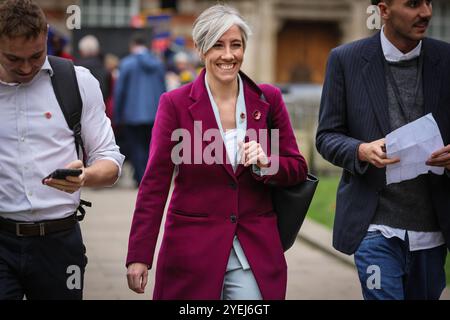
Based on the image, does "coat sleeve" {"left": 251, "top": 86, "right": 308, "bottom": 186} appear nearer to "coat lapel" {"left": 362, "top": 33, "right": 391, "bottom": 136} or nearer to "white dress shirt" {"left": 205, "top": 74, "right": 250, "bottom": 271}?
"white dress shirt" {"left": 205, "top": 74, "right": 250, "bottom": 271}

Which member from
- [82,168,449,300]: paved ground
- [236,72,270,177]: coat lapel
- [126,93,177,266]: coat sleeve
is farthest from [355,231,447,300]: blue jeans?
[82,168,449,300]: paved ground

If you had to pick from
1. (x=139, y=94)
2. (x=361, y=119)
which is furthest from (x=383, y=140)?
(x=139, y=94)

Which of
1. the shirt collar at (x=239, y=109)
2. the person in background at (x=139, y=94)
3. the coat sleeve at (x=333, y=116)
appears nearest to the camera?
the shirt collar at (x=239, y=109)

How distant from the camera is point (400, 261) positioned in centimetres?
474

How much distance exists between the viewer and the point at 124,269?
8.90m

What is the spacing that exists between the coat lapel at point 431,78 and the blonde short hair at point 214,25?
2.87 feet

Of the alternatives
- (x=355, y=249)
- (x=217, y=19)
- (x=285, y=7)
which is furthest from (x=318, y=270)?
(x=285, y=7)

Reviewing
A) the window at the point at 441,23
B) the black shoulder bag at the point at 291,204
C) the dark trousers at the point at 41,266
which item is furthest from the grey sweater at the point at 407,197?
the window at the point at 441,23

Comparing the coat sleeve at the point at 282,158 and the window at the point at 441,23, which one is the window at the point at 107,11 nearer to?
the window at the point at 441,23

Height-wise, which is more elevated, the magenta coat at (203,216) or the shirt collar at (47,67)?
the shirt collar at (47,67)

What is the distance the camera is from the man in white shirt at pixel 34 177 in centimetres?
429

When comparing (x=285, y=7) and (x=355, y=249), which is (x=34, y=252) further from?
(x=285, y=7)

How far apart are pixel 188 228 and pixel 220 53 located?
78 centimetres

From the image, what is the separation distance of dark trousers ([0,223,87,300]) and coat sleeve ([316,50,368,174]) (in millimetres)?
1257
